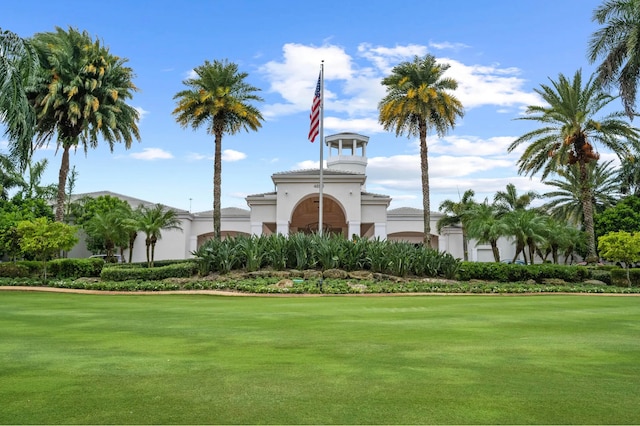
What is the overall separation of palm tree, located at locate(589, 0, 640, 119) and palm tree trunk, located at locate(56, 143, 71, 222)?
3156 cm

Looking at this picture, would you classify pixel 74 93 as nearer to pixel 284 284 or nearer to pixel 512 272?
pixel 284 284

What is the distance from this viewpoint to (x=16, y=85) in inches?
608

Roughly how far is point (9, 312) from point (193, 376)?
33.5 ft

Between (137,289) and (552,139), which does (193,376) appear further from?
(552,139)

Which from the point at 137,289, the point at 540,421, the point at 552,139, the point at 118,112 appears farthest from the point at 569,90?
the point at 540,421

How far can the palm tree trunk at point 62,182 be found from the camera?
113 feet

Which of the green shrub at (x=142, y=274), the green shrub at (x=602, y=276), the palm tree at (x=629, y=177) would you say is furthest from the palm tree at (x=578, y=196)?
the green shrub at (x=142, y=274)

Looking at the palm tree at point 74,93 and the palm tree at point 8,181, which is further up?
the palm tree at point 74,93

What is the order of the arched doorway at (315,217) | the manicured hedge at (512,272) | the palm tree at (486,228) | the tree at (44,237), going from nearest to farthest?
the tree at (44,237)
the manicured hedge at (512,272)
the palm tree at (486,228)
the arched doorway at (315,217)

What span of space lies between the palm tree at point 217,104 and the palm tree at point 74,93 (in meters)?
5.37

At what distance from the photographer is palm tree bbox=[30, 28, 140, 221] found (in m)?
34.9

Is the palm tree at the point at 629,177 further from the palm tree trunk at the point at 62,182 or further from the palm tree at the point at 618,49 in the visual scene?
the palm tree trunk at the point at 62,182

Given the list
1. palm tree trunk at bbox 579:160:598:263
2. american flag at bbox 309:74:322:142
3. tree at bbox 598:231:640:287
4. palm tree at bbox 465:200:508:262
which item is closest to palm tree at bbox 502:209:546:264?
palm tree at bbox 465:200:508:262

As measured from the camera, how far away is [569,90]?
107 feet
